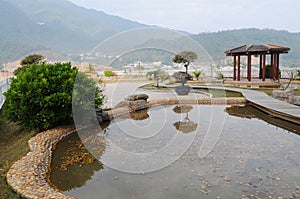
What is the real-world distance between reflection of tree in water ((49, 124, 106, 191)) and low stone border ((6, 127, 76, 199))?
14 cm

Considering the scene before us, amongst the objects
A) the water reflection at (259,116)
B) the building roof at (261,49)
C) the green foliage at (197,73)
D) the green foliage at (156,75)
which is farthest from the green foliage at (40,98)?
the green foliage at (197,73)

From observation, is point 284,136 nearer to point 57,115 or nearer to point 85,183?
point 85,183

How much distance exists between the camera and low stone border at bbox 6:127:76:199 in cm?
331

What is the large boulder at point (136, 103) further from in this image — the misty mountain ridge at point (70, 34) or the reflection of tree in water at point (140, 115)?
the misty mountain ridge at point (70, 34)

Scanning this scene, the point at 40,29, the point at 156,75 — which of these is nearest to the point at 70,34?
the point at 40,29

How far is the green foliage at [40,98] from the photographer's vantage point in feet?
19.2

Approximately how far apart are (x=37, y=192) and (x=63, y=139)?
268 cm

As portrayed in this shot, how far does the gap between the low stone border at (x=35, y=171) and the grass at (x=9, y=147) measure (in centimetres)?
8

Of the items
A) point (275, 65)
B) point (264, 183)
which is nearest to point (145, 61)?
point (264, 183)

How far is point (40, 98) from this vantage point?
5828 millimetres

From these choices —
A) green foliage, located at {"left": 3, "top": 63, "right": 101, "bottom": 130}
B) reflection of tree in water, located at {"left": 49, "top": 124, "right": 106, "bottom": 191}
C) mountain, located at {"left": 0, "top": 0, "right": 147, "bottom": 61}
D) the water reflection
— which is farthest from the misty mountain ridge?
the water reflection

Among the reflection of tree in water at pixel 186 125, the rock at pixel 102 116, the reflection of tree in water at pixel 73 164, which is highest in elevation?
the rock at pixel 102 116

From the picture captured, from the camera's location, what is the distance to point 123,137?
20.0 ft

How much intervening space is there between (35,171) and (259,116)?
634 centimetres
